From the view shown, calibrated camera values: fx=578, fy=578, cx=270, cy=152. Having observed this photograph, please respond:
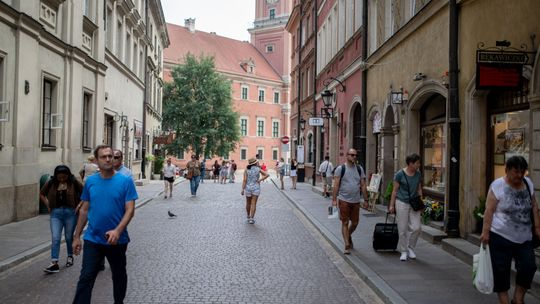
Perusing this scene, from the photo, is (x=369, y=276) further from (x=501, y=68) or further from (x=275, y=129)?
(x=275, y=129)

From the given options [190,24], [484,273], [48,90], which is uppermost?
[190,24]

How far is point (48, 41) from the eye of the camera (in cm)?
1484

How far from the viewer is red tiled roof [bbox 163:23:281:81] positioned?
245ft

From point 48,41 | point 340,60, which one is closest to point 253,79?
point 340,60

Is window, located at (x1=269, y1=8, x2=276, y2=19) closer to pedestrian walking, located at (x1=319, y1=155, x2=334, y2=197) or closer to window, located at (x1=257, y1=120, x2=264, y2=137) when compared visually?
window, located at (x1=257, y1=120, x2=264, y2=137)

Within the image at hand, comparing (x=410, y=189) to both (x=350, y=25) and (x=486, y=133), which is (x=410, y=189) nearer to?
(x=486, y=133)

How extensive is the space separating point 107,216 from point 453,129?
7.00 metres

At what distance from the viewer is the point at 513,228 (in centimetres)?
559

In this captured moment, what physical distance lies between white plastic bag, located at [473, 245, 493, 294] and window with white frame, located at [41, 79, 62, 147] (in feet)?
40.5

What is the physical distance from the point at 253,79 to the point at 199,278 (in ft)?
230

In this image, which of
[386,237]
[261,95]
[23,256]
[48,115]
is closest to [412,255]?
[386,237]

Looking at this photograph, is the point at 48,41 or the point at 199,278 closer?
the point at 199,278

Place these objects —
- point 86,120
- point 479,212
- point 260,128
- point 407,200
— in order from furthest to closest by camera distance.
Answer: point 260,128
point 86,120
point 479,212
point 407,200

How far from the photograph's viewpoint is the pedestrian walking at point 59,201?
808cm
